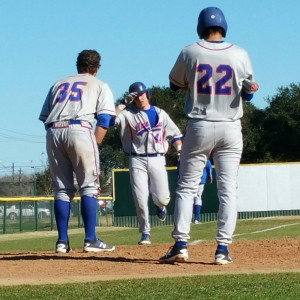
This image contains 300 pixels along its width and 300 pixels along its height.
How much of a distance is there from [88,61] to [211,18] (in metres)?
1.85

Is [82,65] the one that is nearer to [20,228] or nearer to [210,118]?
[210,118]

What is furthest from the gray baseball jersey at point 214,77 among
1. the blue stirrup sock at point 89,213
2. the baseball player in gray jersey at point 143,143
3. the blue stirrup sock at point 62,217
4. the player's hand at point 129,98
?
the baseball player in gray jersey at point 143,143

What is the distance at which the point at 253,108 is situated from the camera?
229 feet

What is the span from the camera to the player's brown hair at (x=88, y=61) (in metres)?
9.05

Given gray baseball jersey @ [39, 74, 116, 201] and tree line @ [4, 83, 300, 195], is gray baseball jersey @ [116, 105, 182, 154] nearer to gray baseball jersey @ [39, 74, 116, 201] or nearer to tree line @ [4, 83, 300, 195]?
gray baseball jersey @ [39, 74, 116, 201]

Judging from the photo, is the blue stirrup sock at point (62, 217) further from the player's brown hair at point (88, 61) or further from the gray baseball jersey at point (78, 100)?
the player's brown hair at point (88, 61)

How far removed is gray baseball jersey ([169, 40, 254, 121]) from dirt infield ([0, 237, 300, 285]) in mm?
1302

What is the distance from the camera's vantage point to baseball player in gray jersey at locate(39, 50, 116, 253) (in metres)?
8.66

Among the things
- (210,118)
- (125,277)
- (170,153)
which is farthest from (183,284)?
(170,153)

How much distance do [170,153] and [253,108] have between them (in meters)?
12.9

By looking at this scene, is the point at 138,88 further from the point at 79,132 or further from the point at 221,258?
the point at 221,258

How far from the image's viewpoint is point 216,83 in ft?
24.7

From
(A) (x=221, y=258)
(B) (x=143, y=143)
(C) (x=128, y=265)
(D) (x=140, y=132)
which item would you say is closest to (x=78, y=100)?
(C) (x=128, y=265)

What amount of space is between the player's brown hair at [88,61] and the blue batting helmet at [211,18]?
168cm
